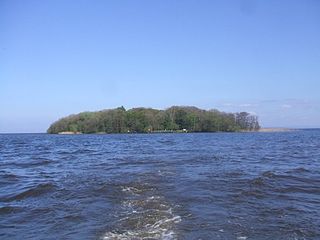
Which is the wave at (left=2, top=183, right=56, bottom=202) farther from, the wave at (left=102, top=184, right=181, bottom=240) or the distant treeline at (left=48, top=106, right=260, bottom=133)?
the distant treeline at (left=48, top=106, right=260, bottom=133)

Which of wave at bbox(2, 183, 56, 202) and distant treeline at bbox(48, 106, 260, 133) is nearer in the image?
wave at bbox(2, 183, 56, 202)

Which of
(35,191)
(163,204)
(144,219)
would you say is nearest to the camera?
(144,219)

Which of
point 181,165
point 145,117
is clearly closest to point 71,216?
point 181,165

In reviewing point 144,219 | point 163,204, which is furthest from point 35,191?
point 144,219

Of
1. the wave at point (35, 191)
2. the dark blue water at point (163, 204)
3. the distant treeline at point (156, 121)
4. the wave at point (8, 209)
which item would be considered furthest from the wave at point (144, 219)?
the distant treeline at point (156, 121)

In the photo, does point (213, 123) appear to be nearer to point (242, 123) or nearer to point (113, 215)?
point (242, 123)

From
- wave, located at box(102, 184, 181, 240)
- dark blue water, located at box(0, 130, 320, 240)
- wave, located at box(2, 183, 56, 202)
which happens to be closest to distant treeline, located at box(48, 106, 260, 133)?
dark blue water, located at box(0, 130, 320, 240)

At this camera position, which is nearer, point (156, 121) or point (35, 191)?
point (35, 191)

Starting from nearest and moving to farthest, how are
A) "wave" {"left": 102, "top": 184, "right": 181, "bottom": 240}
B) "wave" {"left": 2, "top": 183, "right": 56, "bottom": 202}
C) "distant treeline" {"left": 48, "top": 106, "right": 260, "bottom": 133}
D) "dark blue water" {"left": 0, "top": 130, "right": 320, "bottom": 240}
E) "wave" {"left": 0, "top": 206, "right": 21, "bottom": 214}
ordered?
1. "wave" {"left": 102, "top": 184, "right": 181, "bottom": 240}
2. "dark blue water" {"left": 0, "top": 130, "right": 320, "bottom": 240}
3. "wave" {"left": 0, "top": 206, "right": 21, "bottom": 214}
4. "wave" {"left": 2, "top": 183, "right": 56, "bottom": 202}
5. "distant treeline" {"left": 48, "top": 106, "right": 260, "bottom": 133}

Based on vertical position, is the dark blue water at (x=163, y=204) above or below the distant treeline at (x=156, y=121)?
below

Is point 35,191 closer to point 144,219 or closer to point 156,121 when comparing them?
point 144,219

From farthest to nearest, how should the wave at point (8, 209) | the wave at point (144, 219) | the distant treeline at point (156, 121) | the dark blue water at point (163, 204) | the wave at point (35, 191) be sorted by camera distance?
1. the distant treeline at point (156, 121)
2. the wave at point (35, 191)
3. the wave at point (8, 209)
4. the dark blue water at point (163, 204)
5. the wave at point (144, 219)

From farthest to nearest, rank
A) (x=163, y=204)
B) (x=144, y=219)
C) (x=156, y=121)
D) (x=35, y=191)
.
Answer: (x=156, y=121)
(x=35, y=191)
(x=163, y=204)
(x=144, y=219)

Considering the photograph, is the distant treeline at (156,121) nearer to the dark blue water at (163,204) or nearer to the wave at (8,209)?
the dark blue water at (163,204)
